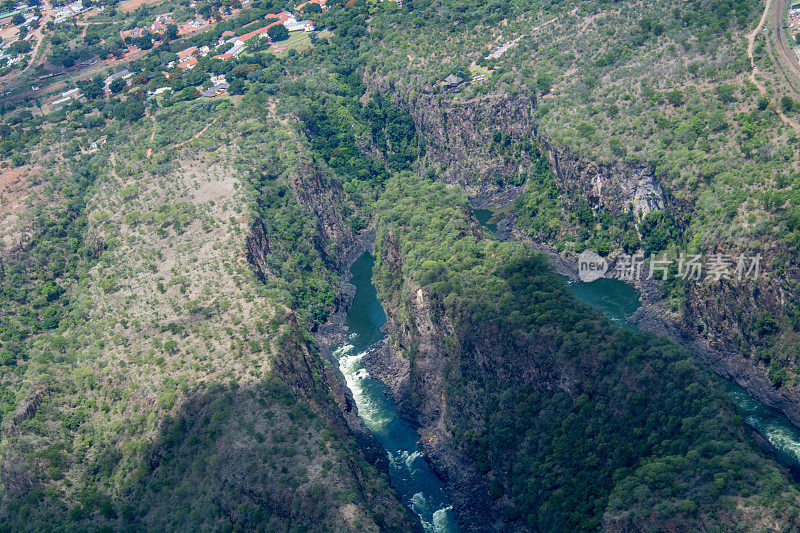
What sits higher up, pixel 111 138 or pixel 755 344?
pixel 111 138

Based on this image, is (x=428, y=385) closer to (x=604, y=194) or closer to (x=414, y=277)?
(x=414, y=277)

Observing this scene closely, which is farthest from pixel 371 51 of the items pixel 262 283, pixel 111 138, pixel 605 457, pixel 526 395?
pixel 605 457

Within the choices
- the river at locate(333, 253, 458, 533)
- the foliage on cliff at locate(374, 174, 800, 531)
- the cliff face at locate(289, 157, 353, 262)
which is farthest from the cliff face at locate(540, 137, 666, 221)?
the cliff face at locate(289, 157, 353, 262)

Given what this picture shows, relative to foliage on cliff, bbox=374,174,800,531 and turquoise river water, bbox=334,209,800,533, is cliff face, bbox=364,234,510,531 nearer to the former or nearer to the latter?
foliage on cliff, bbox=374,174,800,531

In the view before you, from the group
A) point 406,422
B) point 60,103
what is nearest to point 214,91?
point 60,103

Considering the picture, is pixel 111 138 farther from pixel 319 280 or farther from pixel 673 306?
pixel 673 306

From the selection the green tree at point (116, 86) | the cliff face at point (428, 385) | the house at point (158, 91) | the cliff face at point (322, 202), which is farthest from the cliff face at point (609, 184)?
the green tree at point (116, 86)
